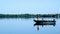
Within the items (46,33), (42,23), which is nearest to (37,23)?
(42,23)

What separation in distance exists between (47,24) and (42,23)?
989 mm

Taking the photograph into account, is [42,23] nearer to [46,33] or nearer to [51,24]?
[51,24]

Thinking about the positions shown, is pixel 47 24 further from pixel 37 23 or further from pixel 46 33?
pixel 46 33

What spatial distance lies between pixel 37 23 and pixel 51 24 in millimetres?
2609

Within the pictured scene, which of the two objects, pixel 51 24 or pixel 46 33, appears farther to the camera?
pixel 51 24

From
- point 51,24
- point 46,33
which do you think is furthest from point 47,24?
point 46,33

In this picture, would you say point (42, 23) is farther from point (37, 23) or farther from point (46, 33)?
point (46, 33)

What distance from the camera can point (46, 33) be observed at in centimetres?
3325

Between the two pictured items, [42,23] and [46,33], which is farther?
[42,23]

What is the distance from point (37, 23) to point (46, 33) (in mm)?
16535

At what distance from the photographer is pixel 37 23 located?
4975cm

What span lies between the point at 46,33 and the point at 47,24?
643 inches

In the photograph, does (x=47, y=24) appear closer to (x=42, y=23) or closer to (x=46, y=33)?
(x=42, y=23)

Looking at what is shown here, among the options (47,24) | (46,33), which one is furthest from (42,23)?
(46,33)
